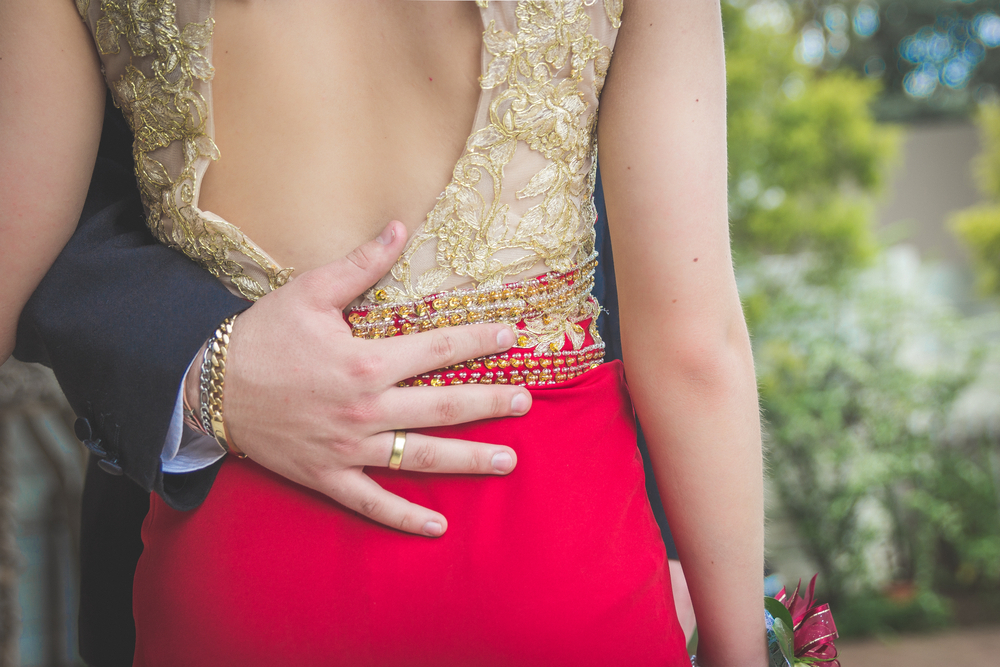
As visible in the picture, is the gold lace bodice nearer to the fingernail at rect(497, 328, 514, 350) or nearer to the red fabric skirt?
the fingernail at rect(497, 328, 514, 350)

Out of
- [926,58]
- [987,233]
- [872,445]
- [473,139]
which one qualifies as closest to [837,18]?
[926,58]

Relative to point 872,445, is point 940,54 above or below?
above

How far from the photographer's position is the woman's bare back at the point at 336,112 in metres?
0.84

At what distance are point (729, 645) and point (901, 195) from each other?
46.9 feet

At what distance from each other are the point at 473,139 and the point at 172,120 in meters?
0.40

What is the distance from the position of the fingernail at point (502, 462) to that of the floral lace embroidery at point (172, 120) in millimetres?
374

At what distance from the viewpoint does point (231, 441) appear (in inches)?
34.5

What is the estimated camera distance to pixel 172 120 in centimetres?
89

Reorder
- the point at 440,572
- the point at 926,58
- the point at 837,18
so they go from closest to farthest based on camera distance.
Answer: the point at 440,572, the point at 837,18, the point at 926,58

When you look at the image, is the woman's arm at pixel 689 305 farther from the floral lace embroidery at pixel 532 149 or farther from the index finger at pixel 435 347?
the index finger at pixel 435 347

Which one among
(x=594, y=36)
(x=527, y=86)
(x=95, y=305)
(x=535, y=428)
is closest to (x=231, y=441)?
(x=95, y=305)

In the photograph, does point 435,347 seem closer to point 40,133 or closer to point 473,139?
point 473,139

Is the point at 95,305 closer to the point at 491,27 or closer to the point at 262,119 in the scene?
the point at 262,119

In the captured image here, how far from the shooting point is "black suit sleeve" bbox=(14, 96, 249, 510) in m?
0.85
